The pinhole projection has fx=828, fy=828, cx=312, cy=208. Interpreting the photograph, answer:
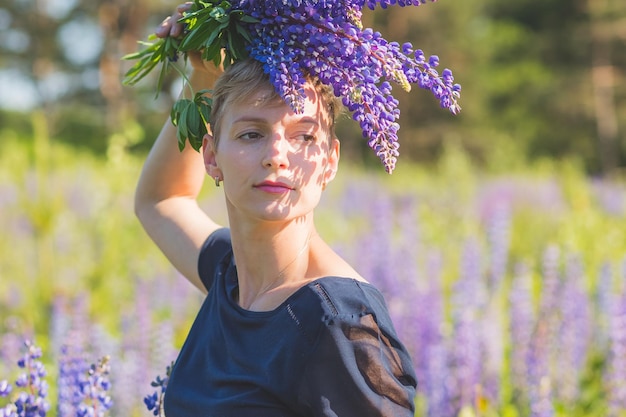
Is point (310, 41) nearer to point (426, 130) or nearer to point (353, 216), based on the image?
point (353, 216)

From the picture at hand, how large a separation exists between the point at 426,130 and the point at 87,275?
2428cm

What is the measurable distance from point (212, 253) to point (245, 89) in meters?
0.62

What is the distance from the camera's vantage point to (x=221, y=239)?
6.64ft

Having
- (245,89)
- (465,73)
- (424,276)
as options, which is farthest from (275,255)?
(465,73)

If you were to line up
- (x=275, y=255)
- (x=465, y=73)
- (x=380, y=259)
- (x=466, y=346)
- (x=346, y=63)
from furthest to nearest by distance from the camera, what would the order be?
1. (x=465, y=73)
2. (x=380, y=259)
3. (x=466, y=346)
4. (x=275, y=255)
5. (x=346, y=63)

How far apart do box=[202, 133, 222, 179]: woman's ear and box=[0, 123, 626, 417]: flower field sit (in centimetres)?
43

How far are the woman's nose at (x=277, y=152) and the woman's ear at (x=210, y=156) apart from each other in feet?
0.63

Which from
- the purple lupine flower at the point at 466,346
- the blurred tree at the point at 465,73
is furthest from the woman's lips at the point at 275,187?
the blurred tree at the point at 465,73

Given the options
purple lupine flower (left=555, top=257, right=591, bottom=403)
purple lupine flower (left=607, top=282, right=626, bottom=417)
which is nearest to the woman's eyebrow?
purple lupine flower (left=607, top=282, right=626, bottom=417)

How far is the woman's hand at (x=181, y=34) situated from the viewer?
183 centimetres

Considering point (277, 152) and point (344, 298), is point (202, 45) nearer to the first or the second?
point (277, 152)

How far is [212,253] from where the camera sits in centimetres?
203

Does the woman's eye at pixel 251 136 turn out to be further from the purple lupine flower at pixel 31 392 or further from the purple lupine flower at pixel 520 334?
the purple lupine flower at pixel 520 334

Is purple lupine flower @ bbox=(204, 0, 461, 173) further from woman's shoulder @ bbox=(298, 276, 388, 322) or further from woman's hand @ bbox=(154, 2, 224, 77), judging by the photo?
woman's hand @ bbox=(154, 2, 224, 77)
